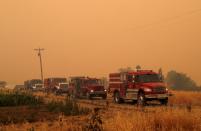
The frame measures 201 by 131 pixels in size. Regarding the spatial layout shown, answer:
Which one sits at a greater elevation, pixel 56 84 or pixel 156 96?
pixel 56 84

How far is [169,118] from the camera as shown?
16.5 meters

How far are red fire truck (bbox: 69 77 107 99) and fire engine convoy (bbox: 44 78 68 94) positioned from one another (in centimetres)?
799

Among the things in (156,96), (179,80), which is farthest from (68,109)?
(179,80)

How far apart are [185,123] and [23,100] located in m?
22.7

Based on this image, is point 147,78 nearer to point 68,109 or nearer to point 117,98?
point 117,98

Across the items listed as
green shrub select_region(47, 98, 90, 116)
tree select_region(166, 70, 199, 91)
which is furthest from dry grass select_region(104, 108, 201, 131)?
tree select_region(166, 70, 199, 91)

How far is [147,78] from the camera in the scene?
121 feet

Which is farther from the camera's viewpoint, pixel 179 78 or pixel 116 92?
pixel 179 78

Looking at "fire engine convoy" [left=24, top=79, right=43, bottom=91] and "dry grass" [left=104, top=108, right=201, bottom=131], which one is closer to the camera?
"dry grass" [left=104, top=108, right=201, bottom=131]

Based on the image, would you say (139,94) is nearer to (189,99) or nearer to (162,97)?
(162,97)

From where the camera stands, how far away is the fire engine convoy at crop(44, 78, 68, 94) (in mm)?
61938

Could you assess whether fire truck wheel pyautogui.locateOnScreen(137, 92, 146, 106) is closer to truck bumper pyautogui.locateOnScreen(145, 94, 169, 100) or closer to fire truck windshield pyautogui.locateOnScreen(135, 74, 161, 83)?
truck bumper pyautogui.locateOnScreen(145, 94, 169, 100)

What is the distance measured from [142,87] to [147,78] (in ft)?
3.26

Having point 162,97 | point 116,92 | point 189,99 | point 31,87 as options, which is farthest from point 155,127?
point 31,87
